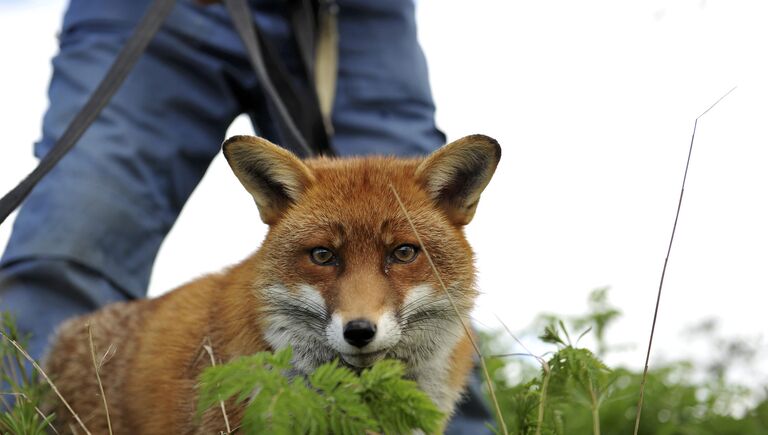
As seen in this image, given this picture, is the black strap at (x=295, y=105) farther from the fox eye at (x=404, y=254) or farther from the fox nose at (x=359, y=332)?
the fox nose at (x=359, y=332)

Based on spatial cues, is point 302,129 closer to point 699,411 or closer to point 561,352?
point 561,352

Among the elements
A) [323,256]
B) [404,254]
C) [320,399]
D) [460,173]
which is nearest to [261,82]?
[460,173]

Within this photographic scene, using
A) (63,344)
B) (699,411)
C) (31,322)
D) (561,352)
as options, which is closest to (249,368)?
(561,352)

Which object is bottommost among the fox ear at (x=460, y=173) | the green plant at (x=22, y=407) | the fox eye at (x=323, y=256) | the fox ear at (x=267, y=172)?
the green plant at (x=22, y=407)

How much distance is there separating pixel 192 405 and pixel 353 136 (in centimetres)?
242

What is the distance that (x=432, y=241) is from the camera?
137 inches

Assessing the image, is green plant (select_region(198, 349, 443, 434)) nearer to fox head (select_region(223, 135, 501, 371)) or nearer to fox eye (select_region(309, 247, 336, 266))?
fox head (select_region(223, 135, 501, 371))

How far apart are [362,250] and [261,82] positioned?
63.4 inches

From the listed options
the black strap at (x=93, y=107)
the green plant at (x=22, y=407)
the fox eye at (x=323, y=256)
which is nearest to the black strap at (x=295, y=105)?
the black strap at (x=93, y=107)

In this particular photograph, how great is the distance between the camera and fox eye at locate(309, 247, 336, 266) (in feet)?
10.9

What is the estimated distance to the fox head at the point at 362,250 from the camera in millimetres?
3154

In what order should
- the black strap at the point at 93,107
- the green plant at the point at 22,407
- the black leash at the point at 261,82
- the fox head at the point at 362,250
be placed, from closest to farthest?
the fox head at the point at 362,250 → the green plant at the point at 22,407 → the black strap at the point at 93,107 → the black leash at the point at 261,82

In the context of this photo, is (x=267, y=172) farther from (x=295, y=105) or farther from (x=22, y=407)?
(x=295, y=105)

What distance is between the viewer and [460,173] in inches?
143
